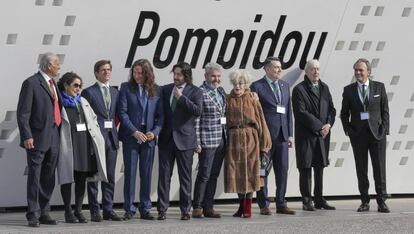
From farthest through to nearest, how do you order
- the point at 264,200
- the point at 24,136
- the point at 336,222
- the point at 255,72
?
the point at 255,72 < the point at 264,200 < the point at 336,222 < the point at 24,136

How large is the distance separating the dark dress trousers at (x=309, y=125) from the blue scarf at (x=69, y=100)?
2.56 m

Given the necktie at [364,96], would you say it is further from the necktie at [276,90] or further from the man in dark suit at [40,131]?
the man in dark suit at [40,131]

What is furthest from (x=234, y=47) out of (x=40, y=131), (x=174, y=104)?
(x=40, y=131)

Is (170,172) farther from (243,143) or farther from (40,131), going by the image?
(40,131)

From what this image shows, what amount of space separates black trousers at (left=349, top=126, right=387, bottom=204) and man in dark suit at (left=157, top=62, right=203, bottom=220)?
1.94 meters

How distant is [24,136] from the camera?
1090 cm

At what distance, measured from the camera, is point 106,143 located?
11734 mm

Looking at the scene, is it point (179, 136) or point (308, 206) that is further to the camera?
point (308, 206)

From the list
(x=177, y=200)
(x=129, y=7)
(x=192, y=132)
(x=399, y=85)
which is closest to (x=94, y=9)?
(x=129, y=7)

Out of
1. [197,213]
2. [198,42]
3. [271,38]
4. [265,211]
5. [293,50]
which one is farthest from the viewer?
[293,50]

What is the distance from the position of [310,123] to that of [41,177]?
303 cm

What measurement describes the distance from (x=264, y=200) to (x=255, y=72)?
1.60m

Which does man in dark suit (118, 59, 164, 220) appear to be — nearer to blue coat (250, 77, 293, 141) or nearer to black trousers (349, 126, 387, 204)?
blue coat (250, 77, 293, 141)

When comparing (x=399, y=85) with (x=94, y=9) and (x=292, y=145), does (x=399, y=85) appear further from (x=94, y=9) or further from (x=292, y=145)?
(x=94, y=9)
